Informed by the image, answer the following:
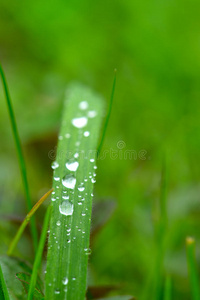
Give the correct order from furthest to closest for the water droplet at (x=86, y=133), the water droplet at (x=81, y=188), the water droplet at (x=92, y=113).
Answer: the water droplet at (x=92, y=113)
the water droplet at (x=86, y=133)
the water droplet at (x=81, y=188)

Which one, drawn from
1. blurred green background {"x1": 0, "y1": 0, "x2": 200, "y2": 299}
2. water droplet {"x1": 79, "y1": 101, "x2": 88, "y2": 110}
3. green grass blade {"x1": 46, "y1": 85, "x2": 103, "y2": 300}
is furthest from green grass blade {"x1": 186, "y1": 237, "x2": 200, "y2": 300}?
water droplet {"x1": 79, "y1": 101, "x2": 88, "y2": 110}

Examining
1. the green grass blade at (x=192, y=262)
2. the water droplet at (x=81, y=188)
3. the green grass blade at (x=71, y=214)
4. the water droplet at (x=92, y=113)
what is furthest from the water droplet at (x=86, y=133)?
the green grass blade at (x=192, y=262)

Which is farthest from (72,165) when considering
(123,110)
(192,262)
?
(123,110)

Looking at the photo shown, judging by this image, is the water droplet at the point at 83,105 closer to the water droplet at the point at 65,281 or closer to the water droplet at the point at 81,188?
the water droplet at the point at 81,188

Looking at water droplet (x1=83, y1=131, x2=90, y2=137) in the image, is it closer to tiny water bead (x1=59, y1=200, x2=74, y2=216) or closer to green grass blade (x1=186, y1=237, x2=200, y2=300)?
tiny water bead (x1=59, y1=200, x2=74, y2=216)

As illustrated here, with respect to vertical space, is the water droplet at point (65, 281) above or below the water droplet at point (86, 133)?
below

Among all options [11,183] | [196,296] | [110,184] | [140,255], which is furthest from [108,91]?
[196,296]
